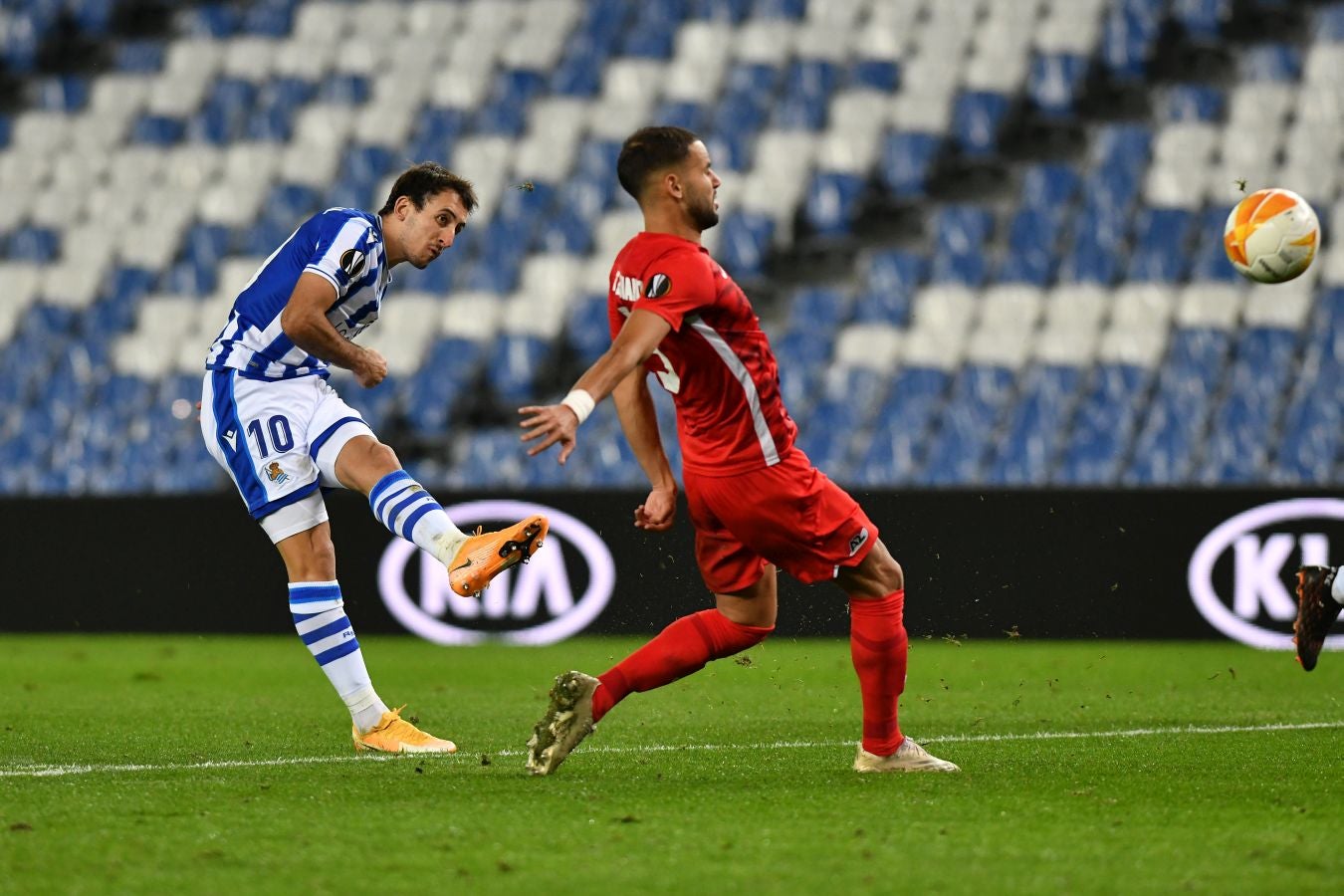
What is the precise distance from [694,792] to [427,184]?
222cm

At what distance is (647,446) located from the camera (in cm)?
512

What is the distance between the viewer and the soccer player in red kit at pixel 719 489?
4902 millimetres

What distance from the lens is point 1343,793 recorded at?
182 inches

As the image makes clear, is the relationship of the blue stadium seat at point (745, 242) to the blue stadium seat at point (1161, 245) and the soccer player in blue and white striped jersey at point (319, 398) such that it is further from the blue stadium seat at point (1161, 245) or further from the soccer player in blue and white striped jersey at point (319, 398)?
the soccer player in blue and white striped jersey at point (319, 398)

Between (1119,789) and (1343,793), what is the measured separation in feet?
1.77

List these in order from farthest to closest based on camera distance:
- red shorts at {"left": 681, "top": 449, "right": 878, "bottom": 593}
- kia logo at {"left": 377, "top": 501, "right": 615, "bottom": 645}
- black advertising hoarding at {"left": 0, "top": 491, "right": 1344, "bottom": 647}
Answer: kia logo at {"left": 377, "top": 501, "right": 615, "bottom": 645}, black advertising hoarding at {"left": 0, "top": 491, "right": 1344, "bottom": 647}, red shorts at {"left": 681, "top": 449, "right": 878, "bottom": 593}

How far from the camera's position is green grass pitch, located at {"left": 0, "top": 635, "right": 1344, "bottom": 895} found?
3.59 metres

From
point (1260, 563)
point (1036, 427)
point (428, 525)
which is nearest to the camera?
point (428, 525)

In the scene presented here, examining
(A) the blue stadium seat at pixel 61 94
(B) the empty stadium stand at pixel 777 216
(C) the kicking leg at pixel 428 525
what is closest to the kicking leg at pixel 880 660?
(C) the kicking leg at pixel 428 525

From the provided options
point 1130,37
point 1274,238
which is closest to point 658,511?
point 1274,238

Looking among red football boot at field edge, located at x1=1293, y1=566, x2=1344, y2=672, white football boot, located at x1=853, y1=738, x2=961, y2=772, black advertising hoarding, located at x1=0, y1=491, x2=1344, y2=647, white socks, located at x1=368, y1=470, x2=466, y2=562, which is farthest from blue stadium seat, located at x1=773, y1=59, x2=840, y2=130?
white football boot, located at x1=853, y1=738, x2=961, y2=772

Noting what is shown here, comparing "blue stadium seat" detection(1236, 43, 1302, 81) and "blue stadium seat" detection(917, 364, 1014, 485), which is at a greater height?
"blue stadium seat" detection(1236, 43, 1302, 81)

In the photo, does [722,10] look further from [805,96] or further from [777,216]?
[777,216]

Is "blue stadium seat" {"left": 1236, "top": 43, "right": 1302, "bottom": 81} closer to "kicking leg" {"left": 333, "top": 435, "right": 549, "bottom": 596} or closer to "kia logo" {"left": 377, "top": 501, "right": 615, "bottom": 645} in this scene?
"kia logo" {"left": 377, "top": 501, "right": 615, "bottom": 645}
